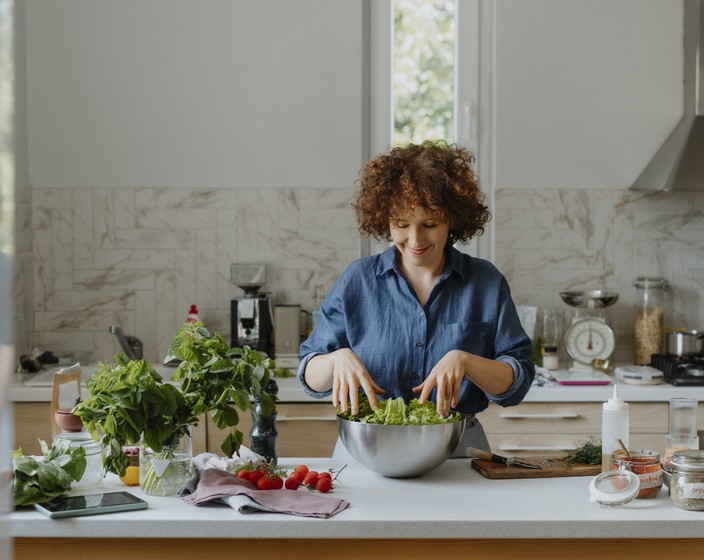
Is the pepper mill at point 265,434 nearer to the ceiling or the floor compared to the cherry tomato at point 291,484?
nearer to the ceiling

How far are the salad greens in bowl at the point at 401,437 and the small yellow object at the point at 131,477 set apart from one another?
1.58 ft

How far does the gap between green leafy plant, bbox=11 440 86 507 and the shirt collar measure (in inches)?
38.4

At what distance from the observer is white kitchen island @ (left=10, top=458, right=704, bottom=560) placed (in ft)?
6.33

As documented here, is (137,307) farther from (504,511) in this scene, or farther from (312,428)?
(504,511)

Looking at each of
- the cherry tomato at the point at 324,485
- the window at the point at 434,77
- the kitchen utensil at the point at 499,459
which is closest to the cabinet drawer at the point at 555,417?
the window at the point at 434,77

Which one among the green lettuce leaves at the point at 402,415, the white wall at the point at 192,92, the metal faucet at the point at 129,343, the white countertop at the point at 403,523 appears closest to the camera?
the white countertop at the point at 403,523

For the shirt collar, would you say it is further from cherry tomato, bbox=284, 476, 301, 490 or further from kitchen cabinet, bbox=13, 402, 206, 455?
kitchen cabinet, bbox=13, 402, 206, 455

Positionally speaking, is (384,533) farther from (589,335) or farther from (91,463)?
(589,335)

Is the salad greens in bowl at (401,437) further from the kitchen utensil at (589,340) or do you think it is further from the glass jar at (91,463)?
the kitchen utensil at (589,340)

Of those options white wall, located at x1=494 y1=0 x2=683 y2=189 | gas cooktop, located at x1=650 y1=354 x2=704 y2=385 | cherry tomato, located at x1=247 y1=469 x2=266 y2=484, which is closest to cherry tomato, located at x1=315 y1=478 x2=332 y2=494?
cherry tomato, located at x1=247 y1=469 x2=266 y2=484

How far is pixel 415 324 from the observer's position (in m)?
2.63

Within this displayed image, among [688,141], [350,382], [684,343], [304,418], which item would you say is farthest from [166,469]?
[688,141]

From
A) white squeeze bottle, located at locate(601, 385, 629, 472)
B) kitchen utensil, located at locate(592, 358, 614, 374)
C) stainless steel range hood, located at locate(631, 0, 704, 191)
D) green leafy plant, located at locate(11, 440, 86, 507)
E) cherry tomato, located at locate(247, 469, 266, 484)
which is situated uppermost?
stainless steel range hood, located at locate(631, 0, 704, 191)

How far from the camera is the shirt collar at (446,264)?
2.64m
